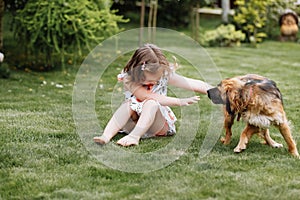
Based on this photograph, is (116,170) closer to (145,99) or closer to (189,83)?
(145,99)

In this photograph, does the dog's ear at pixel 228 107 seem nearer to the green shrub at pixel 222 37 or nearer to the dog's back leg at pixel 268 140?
the dog's back leg at pixel 268 140

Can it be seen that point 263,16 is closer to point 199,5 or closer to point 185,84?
point 199,5

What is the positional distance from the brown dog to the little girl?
479 mm

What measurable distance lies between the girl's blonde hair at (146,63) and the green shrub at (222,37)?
7.04 metres

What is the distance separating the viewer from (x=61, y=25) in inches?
292

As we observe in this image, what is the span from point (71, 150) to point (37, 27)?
401 cm

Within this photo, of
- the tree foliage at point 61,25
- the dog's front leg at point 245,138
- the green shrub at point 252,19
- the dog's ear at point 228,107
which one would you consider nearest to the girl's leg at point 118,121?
the dog's ear at point 228,107

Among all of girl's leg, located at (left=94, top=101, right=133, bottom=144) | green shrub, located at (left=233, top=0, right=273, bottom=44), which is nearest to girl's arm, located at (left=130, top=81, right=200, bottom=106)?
girl's leg, located at (left=94, top=101, right=133, bottom=144)

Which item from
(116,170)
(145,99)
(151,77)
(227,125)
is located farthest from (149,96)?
(116,170)

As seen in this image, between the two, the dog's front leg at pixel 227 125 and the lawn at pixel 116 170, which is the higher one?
the dog's front leg at pixel 227 125

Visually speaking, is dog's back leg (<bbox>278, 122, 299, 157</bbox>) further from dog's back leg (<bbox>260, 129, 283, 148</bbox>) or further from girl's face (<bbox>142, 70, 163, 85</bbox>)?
girl's face (<bbox>142, 70, 163, 85</bbox>)

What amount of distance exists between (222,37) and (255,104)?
304 inches

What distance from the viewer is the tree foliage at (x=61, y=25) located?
7.28m

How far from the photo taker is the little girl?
3977 mm
